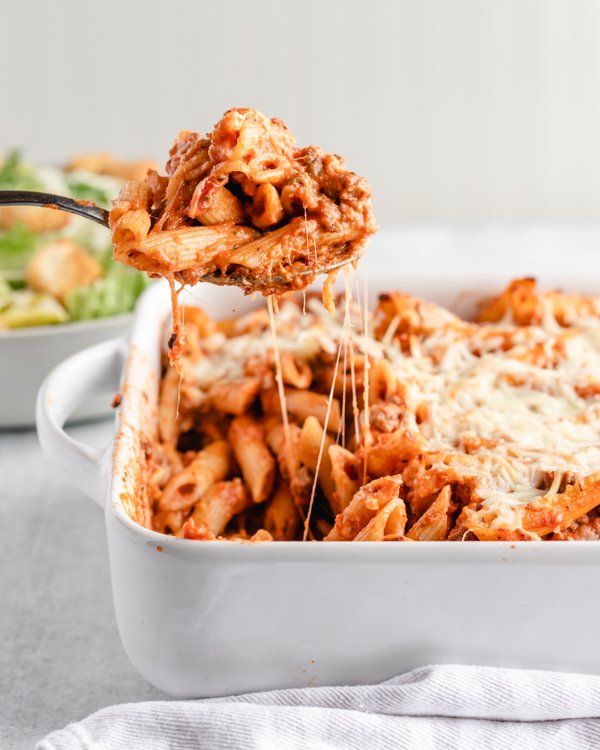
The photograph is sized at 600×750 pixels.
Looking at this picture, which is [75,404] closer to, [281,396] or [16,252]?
[281,396]

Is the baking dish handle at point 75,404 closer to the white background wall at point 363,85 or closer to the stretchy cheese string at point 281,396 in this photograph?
the stretchy cheese string at point 281,396

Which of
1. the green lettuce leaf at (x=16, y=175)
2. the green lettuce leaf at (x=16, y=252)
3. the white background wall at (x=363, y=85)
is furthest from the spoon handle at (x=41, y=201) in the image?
the white background wall at (x=363, y=85)

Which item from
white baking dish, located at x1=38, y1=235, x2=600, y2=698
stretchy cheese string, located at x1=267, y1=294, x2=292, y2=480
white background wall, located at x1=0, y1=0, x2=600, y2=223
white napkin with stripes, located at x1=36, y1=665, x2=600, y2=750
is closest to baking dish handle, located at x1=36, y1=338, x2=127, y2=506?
white baking dish, located at x1=38, y1=235, x2=600, y2=698

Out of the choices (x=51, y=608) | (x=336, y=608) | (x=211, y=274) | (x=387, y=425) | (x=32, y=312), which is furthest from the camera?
(x=32, y=312)

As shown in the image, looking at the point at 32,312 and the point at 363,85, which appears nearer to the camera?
the point at 32,312

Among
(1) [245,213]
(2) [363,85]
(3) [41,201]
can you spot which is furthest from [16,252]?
(2) [363,85]

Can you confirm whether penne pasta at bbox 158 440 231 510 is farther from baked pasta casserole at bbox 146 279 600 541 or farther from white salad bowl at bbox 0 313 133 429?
white salad bowl at bbox 0 313 133 429

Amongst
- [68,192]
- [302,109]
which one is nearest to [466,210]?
[302,109]
